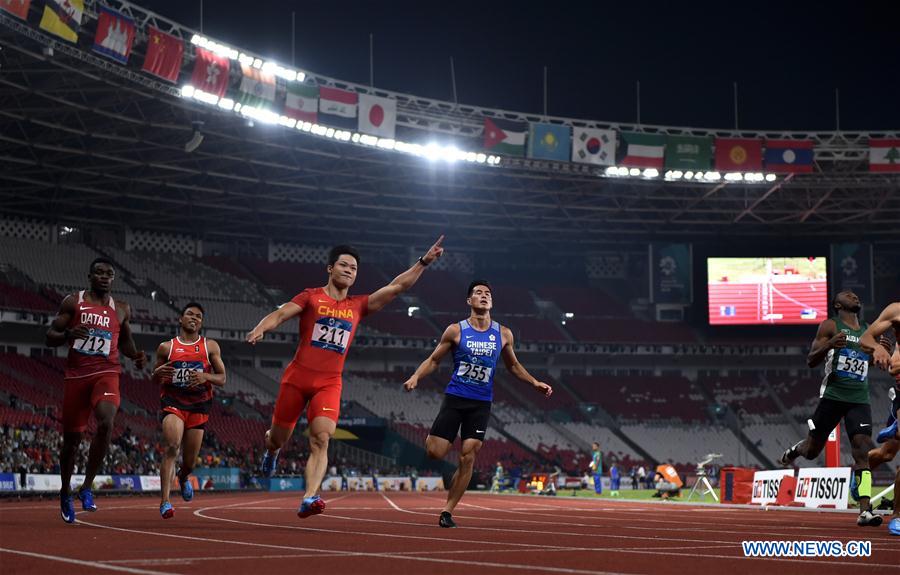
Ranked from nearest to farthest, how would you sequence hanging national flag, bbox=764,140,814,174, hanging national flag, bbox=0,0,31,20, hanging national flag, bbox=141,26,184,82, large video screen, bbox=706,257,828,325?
hanging national flag, bbox=0,0,31,20
hanging national flag, bbox=141,26,184,82
hanging national flag, bbox=764,140,814,174
large video screen, bbox=706,257,828,325

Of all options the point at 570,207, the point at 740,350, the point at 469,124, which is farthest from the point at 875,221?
the point at 469,124

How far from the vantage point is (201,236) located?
60.5 metres

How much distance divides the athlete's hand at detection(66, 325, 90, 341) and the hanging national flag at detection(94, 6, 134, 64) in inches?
822

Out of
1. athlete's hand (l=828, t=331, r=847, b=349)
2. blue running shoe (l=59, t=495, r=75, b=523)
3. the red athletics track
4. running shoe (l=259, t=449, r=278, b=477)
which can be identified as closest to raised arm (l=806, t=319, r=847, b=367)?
athlete's hand (l=828, t=331, r=847, b=349)

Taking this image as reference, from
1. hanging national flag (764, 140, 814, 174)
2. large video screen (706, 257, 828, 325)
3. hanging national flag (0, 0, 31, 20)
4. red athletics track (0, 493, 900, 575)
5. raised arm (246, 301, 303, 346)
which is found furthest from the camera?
large video screen (706, 257, 828, 325)

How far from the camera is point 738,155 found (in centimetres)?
4559

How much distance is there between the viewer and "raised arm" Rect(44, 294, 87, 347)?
1127 cm

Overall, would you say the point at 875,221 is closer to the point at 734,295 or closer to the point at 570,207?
the point at 734,295

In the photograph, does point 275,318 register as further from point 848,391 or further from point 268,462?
point 848,391

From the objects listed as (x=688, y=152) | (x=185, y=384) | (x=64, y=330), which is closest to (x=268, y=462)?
(x=185, y=384)

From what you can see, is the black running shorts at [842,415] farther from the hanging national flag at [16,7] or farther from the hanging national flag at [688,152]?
the hanging national flag at [688,152]

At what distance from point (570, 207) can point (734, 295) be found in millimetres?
11239

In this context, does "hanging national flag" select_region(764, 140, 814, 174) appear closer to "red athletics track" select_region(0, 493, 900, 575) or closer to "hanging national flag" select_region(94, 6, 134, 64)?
"hanging national flag" select_region(94, 6, 134, 64)

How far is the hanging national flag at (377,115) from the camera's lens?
129ft
